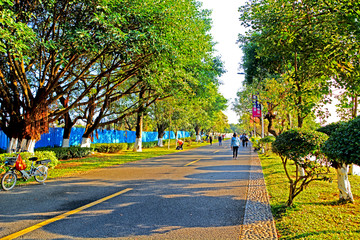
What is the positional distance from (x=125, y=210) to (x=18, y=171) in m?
5.30

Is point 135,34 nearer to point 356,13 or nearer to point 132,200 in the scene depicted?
point 132,200

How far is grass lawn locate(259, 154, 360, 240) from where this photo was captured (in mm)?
4117

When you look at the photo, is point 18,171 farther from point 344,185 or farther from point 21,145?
point 344,185

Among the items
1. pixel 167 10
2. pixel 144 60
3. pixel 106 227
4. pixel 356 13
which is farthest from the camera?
pixel 144 60

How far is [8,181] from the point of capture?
757cm

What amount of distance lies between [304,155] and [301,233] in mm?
1692

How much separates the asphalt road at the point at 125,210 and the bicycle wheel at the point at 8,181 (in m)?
0.22

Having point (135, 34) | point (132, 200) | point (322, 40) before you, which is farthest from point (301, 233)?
point (135, 34)

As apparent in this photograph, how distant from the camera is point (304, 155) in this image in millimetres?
5195

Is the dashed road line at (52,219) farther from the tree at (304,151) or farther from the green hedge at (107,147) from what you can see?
the green hedge at (107,147)

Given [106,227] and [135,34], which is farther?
[135,34]

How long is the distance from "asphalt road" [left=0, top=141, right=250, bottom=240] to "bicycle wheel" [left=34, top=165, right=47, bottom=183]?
1.18 feet

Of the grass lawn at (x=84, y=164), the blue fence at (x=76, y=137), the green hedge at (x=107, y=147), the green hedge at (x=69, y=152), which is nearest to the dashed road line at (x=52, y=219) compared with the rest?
the grass lawn at (x=84, y=164)

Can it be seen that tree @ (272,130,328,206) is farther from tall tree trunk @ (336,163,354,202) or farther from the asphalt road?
the asphalt road
